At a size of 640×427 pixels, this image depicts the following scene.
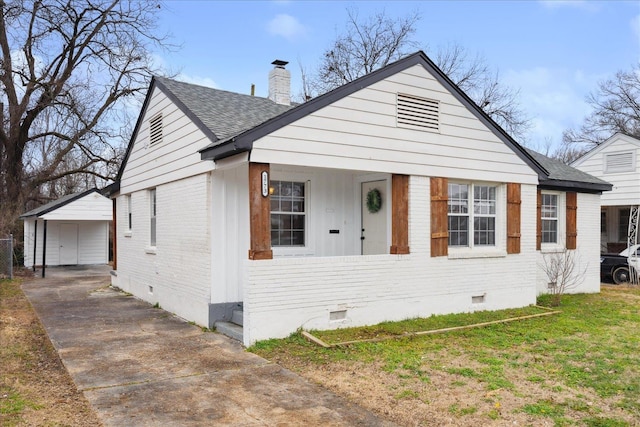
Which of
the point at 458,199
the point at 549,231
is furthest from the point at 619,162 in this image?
the point at 458,199

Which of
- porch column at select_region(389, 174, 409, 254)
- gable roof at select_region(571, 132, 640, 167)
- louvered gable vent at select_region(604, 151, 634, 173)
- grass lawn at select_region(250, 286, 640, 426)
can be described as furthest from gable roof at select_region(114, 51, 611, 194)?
gable roof at select_region(571, 132, 640, 167)

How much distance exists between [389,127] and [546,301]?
613 centimetres

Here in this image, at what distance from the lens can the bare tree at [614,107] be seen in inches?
1332

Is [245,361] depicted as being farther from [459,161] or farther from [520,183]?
[520,183]

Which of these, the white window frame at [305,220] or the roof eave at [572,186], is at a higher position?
the roof eave at [572,186]

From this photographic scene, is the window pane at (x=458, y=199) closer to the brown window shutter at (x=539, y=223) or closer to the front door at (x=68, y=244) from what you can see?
the brown window shutter at (x=539, y=223)

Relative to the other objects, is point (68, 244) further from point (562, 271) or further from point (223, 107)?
point (562, 271)

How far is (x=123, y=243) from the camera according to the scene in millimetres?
14430

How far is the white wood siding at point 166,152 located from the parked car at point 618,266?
46.9 ft

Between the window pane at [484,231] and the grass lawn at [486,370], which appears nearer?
the grass lawn at [486,370]

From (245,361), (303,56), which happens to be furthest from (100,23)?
(245,361)

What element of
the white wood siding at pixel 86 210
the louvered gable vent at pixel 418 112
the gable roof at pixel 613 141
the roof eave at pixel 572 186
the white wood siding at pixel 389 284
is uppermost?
the gable roof at pixel 613 141

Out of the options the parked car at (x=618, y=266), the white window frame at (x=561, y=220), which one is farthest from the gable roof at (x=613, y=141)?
the white window frame at (x=561, y=220)

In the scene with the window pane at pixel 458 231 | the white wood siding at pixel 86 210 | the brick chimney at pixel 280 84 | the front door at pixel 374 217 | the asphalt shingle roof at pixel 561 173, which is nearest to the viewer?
the front door at pixel 374 217
